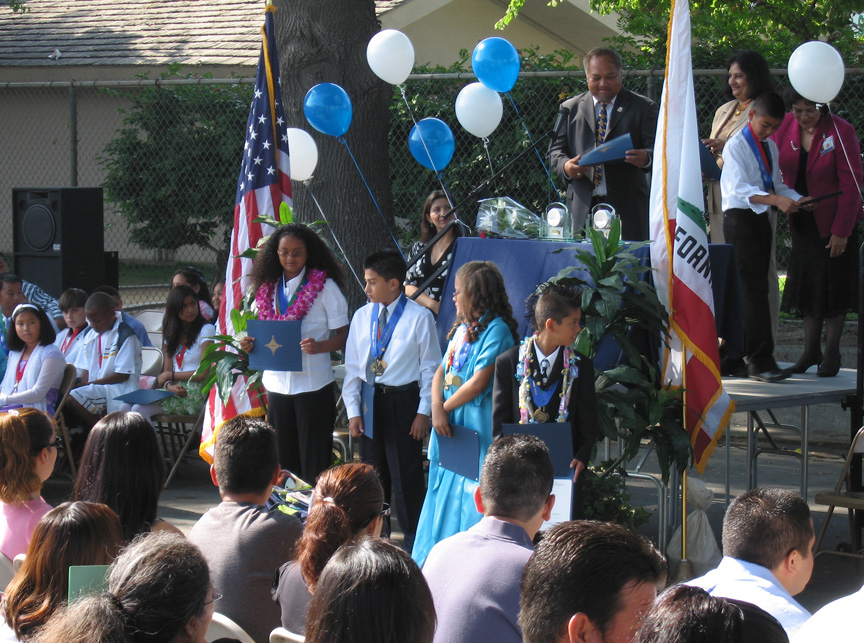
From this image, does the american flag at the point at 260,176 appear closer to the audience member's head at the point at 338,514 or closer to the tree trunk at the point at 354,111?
the tree trunk at the point at 354,111

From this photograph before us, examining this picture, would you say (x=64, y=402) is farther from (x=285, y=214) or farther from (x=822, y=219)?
(x=822, y=219)

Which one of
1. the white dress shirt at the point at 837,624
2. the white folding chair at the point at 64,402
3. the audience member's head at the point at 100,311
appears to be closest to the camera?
the white dress shirt at the point at 837,624

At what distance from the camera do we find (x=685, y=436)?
194 inches

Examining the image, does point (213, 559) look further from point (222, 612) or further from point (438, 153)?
point (438, 153)

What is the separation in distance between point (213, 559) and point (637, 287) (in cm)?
263

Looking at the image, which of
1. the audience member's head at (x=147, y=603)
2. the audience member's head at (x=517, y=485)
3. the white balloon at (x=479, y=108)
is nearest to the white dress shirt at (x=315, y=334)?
the white balloon at (x=479, y=108)

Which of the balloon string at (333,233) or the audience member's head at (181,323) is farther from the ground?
the balloon string at (333,233)

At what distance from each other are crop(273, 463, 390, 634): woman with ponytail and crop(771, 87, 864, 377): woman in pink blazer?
4.26 m

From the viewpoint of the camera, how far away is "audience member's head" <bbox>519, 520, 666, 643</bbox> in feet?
6.64

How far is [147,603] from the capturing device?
192 cm

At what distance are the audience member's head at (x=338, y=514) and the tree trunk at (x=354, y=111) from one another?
4.98m

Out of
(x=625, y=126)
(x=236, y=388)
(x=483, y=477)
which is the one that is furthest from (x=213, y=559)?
(x=625, y=126)

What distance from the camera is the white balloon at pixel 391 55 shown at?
6.96 meters

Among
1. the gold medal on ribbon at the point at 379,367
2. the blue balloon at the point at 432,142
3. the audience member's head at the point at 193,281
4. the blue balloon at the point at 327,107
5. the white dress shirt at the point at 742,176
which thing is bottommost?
the gold medal on ribbon at the point at 379,367
